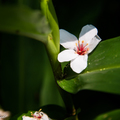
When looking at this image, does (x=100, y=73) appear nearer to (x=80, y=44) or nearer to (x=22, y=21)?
(x=80, y=44)

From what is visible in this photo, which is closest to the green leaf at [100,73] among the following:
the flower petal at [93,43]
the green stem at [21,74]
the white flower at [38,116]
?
the flower petal at [93,43]

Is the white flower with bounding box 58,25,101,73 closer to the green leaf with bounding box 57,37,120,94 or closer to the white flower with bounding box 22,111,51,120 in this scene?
the green leaf with bounding box 57,37,120,94

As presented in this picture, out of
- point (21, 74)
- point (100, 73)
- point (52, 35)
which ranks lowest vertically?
point (21, 74)

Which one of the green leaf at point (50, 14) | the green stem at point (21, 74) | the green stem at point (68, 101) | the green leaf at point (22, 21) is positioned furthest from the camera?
the green stem at point (21, 74)

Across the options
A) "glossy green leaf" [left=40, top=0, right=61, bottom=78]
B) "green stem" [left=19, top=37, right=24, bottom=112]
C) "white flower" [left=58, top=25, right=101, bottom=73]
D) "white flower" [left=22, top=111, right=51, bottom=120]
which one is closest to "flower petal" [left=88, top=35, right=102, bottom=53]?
"white flower" [left=58, top=25, right=101, bottom=73]

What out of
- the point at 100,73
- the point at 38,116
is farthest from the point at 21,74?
the point at 100,73

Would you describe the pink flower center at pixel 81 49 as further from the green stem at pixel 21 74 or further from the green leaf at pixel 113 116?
the green stem at pixel 21 74
